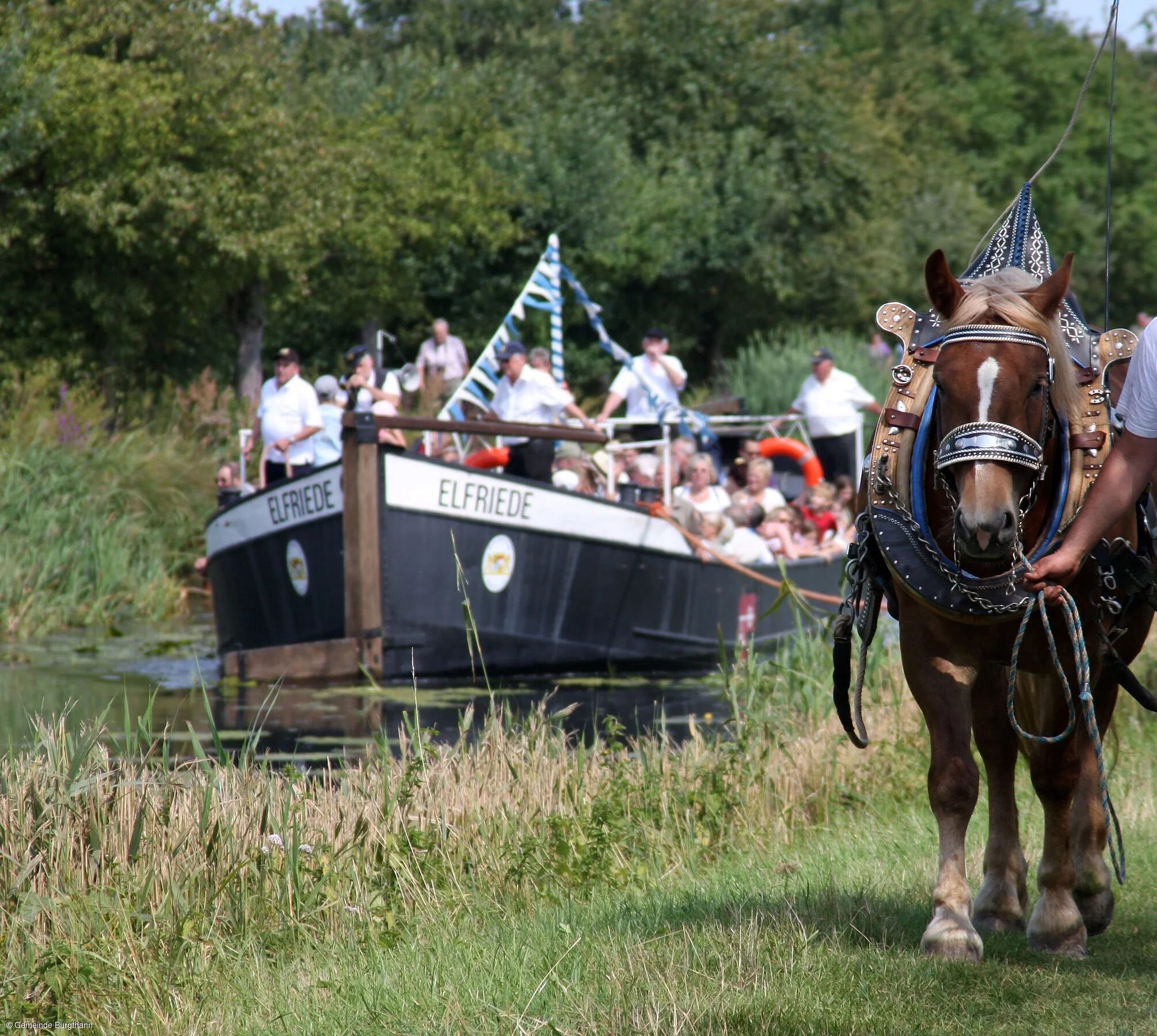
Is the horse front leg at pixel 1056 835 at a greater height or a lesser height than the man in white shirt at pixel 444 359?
lesser

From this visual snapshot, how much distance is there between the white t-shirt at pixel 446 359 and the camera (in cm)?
2006

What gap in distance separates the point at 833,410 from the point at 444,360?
560cm

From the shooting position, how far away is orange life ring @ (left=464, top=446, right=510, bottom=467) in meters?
14.3

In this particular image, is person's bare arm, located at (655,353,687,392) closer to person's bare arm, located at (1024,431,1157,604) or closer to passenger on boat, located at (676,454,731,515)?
passenger on boat, located at (676,454,731,515)

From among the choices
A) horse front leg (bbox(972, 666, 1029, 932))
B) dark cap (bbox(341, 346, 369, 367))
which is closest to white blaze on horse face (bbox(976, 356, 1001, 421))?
horse front leg (bbox(972, 666, 1029, 932))

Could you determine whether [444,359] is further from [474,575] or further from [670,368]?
[474,575]

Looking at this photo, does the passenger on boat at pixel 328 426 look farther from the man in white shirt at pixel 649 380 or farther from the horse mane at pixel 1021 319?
the horse mane at pixel 1021 319

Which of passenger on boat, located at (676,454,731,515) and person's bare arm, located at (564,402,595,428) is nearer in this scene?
person's bare arm, located at (564,402,595,428)

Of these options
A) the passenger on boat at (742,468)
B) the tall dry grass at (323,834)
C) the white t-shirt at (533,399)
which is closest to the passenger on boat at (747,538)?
the passenger on boat at (742,468)

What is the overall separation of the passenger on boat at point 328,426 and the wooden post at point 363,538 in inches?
66.0

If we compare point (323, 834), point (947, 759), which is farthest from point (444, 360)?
point (947, 759)

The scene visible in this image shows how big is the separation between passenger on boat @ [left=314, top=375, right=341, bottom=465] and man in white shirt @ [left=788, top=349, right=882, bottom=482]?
4700 millimetres

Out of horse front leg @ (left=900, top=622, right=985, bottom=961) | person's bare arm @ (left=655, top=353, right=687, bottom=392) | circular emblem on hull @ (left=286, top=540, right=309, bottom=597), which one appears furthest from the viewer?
person's bare arm @ (left=655, top=353, right=687, bottom=392)

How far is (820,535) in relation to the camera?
15688mm
